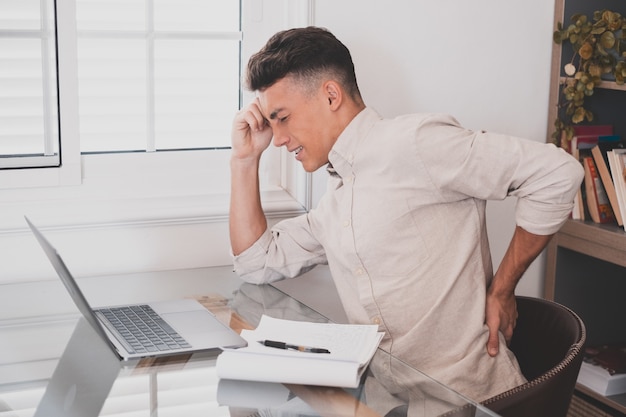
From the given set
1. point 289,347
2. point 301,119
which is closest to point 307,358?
point 289,347

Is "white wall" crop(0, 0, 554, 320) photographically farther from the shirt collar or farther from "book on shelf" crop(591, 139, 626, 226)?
the shirt collar

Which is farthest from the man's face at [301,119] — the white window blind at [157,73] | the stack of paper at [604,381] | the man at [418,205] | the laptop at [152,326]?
the stack of paper at [604,381]

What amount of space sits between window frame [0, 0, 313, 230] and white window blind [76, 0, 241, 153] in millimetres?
47

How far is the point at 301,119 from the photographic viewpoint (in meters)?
2.05

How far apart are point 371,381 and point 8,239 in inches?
47.4

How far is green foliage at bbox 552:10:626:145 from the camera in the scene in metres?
2.55

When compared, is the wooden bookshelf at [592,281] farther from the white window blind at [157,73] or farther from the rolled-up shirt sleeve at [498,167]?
the white window blind at [157,73]

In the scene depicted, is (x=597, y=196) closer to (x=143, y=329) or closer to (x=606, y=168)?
(x=606, y=168)

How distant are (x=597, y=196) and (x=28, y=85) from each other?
170 cm

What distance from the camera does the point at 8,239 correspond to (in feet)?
7.55

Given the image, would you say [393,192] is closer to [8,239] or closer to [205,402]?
[205,402]

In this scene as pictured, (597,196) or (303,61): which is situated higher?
(303,61)

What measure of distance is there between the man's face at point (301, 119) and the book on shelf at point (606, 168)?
3.39ft

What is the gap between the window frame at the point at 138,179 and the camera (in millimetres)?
2361
